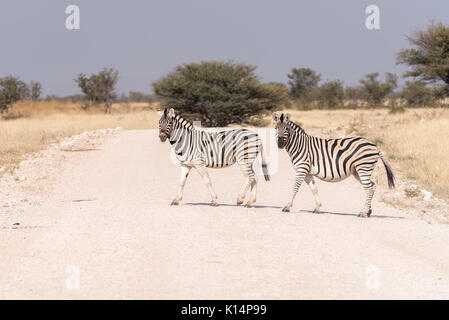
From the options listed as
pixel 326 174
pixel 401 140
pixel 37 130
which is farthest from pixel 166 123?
pixel 37 130

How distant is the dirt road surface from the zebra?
63 centimetres

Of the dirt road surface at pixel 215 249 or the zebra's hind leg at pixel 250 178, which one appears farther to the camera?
the zebra's hind leg at pixel 250 178

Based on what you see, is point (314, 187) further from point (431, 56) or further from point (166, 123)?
point (431, 56)

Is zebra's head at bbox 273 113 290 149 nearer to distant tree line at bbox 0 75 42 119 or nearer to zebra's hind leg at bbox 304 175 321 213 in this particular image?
zebra's hind leg at bbox 304 175 321 213

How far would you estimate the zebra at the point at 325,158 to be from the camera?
10.1 m

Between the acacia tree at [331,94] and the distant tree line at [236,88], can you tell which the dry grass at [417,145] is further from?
the acacia tree at [331,94]

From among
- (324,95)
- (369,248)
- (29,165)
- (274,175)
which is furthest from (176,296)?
(324,95)

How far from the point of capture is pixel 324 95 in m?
68.4

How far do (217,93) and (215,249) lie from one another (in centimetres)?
2184

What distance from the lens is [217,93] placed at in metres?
29.3

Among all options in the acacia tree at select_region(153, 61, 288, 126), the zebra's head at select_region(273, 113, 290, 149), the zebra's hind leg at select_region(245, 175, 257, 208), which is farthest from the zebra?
the acacia tree at select_region(153, 61, 288, 126)

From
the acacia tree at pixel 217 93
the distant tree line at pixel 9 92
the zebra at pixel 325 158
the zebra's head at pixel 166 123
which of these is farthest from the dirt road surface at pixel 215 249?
the distant tree line at pixel 9 92
